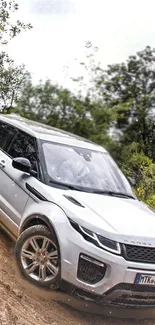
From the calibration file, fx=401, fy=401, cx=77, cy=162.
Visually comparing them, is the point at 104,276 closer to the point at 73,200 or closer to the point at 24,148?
the point at 73,200

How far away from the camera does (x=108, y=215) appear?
13.4 feet

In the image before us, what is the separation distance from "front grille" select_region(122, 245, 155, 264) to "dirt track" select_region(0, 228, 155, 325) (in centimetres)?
76

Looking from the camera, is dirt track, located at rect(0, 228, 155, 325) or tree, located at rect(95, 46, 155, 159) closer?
dirt track, located at rect(0, 228, 155, 325)

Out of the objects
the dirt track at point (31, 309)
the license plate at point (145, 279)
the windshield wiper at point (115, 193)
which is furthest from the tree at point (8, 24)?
the license plate at point (145, 279)

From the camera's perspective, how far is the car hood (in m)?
3.81

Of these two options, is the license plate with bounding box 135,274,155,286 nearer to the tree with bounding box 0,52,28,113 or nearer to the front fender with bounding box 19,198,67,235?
the front fender with bounding box 19,198,67,235

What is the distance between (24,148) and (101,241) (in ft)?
6.86

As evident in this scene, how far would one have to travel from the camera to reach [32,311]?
3.70 m

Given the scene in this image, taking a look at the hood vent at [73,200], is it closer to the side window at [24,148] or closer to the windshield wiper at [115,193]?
the windshield wiper at [115,193]

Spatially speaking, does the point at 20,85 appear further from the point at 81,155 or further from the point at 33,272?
the point at 33,272

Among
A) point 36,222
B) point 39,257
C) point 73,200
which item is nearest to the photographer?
point 39,257

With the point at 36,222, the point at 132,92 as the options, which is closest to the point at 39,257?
the point at 36,222

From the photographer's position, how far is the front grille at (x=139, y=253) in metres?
3.72

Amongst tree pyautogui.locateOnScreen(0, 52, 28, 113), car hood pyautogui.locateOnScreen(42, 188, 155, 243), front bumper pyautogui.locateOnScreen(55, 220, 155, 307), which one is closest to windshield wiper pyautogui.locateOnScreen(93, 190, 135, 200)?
car hood pyautogui.locateOnScreen(42, 188, 155, 243)
